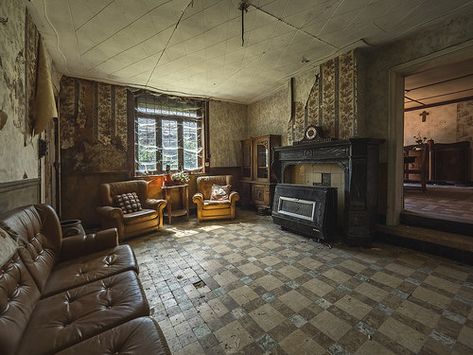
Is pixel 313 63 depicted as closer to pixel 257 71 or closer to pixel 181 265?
pixel 257 71

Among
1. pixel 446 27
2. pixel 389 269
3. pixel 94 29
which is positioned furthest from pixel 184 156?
pixel 446 27

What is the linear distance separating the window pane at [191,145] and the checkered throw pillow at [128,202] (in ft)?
5.27

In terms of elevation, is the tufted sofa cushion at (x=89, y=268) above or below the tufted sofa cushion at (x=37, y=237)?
below

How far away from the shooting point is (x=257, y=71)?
Result: 400cm

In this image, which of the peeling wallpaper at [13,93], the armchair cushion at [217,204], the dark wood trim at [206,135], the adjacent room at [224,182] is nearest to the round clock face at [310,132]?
the adjacent room at [224,182]

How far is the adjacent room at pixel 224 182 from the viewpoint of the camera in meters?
1.46

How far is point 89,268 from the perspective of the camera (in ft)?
5.68

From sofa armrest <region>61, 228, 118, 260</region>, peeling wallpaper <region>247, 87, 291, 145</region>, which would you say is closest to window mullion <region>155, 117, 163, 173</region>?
peeling wallpaper <region>247, 87, 291, 145</region>

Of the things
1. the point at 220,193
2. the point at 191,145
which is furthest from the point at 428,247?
the point at 191,145

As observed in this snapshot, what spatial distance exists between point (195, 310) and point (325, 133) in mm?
3291

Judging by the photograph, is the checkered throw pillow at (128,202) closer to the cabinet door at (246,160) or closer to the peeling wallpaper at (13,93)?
the peeling wallpaper at (13,93)

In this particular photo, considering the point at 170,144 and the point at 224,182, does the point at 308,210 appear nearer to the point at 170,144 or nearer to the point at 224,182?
the point at 224,182

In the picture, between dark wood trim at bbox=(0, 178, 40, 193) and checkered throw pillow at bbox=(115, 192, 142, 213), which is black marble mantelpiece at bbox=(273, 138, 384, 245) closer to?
→ checkered throw pillow at bbox=(115, 192, 142, 213)

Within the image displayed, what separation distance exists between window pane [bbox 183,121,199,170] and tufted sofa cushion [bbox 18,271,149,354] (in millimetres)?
3965
